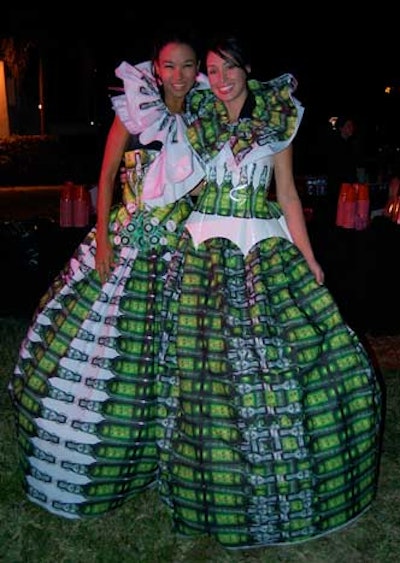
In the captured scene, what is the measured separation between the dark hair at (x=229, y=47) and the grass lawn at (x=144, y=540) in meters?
1.88

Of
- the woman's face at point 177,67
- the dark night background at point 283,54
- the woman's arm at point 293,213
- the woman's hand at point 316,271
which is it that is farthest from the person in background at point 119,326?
the dark night background at point 283,54

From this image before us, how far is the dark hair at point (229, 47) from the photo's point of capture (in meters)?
3.11

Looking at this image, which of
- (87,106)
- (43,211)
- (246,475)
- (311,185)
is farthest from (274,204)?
(87,106)

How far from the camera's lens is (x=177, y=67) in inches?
127

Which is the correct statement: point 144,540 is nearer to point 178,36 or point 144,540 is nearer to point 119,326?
point 119,326

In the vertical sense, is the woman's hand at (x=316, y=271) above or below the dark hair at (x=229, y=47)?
below

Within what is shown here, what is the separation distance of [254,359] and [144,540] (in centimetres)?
89

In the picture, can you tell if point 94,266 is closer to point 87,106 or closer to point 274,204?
point 274,204

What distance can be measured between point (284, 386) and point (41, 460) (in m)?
1.08

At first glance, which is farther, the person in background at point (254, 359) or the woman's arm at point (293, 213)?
the woman's arm at point (293, 213)

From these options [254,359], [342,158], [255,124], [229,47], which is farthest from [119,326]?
[342,158]

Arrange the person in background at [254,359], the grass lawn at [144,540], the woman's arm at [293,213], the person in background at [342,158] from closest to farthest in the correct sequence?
the person in background at [254,359], the grass lawn at [144,540], the woman's arm at [293,213], the person in background at [342,158]

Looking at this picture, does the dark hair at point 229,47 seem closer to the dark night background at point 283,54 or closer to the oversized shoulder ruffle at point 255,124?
the oversized shoulder ruffle at point 255,124

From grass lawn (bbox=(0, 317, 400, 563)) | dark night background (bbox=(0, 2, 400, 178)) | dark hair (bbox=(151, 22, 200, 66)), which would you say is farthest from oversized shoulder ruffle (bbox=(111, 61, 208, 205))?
dark night background (bbox=(0, 2, 400, 178))
